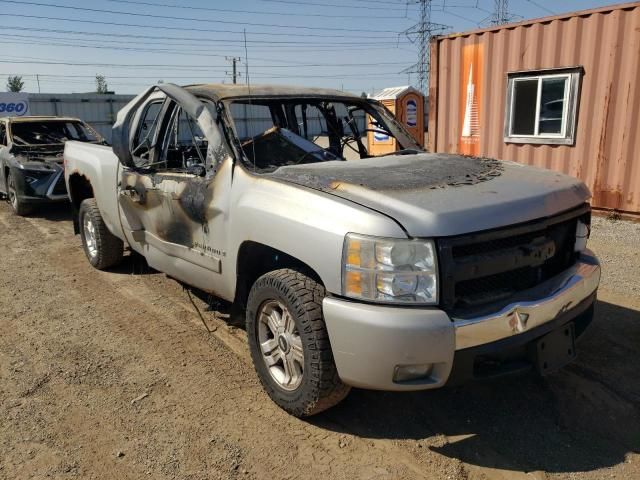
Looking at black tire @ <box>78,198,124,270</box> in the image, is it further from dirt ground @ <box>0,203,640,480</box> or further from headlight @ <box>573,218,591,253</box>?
headlight @ <box>573,218,591,253</box>

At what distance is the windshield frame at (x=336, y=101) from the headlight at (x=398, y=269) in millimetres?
1092

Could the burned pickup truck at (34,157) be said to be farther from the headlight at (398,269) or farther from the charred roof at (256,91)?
the headlight at (398,269)

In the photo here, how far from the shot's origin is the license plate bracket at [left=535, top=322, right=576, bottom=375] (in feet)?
8.51

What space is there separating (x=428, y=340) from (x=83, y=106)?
22701 millimetres

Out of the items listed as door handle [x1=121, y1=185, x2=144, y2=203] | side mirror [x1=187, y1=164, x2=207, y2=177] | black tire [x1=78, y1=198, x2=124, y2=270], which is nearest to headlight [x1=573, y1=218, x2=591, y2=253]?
→ side mirror [x1=187, y1=164, x2=207, y2=177]

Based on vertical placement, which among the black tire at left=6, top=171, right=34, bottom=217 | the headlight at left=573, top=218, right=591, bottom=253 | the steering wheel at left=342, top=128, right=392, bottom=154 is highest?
the steering wheel at left=342, top=128, right=392, bottom=154

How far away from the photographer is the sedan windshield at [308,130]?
3582 mm

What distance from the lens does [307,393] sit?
2748 millimetres

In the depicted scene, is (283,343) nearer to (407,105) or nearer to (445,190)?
(445,190)

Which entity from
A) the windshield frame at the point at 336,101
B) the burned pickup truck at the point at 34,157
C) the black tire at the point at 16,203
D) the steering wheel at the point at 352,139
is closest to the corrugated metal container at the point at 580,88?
Answer: the windshield frame at the point at 336,101

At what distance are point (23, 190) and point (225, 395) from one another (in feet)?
22.7

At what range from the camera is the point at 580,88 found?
7801 millimetres

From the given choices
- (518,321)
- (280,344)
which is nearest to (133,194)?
(280,344)

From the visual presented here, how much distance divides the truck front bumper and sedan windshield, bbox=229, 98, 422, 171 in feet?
4.33
